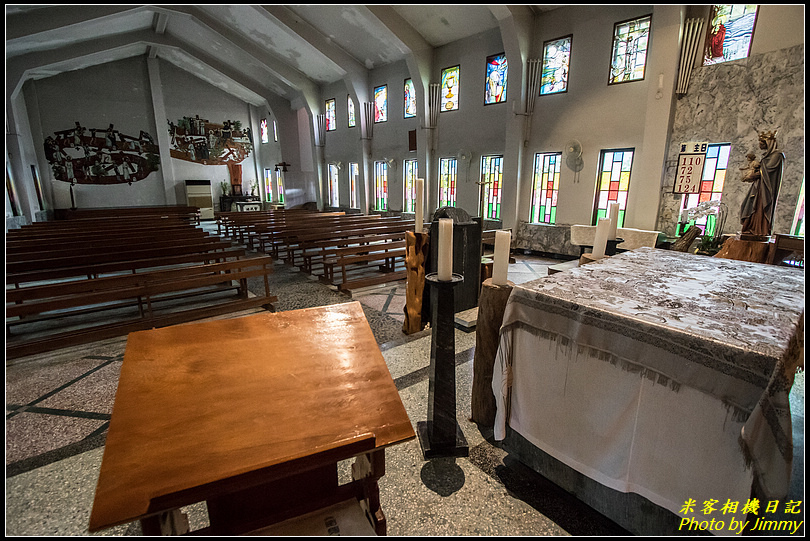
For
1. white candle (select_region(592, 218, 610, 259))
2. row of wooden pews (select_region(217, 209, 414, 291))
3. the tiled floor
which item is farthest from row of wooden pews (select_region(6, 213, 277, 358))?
white candle (select_region(592, 218, 610, 259))

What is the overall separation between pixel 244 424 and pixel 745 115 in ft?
Answer: 24.7

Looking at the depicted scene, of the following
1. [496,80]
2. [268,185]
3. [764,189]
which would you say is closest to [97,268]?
[764,189]

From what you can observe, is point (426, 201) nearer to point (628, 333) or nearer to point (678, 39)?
point (678, 39)

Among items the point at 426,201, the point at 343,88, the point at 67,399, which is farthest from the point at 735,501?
the point at 343,88

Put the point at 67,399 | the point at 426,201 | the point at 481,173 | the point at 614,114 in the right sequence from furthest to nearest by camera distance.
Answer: the point at 426,201, the point at 481,173, the point at 614,114, the point at 67,399

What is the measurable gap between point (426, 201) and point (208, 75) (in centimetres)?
1141

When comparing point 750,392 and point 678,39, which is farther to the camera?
point 678,39

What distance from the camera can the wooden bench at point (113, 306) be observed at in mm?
3225

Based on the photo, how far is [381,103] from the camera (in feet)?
38.1

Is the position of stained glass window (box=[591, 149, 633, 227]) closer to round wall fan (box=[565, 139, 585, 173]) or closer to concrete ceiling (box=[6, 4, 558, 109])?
round wall fan (box=[565, 139, 585, 173])

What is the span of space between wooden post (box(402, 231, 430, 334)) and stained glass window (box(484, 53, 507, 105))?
693cm

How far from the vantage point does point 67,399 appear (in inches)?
102

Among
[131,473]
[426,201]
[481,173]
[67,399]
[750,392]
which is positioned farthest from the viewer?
[426,201]

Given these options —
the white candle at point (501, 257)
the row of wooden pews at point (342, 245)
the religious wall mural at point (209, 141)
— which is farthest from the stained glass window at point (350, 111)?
the white candle at point (501, 257)
